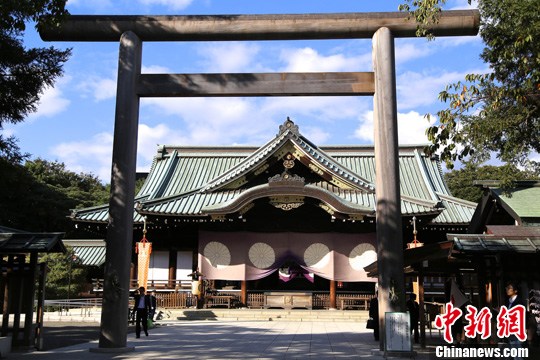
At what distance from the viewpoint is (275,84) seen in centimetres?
1154

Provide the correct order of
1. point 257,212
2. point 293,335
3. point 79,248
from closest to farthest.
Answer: point 293,335, point 257,212, point 79,248

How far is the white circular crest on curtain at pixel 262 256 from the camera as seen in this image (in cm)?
2358

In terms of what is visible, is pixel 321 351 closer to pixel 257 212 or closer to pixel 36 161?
pixel 257 212

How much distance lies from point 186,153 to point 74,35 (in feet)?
A: 63.6

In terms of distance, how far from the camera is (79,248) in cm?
2981

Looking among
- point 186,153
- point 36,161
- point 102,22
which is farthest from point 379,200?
point 36,161

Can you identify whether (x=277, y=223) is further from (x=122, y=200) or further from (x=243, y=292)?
(x=122, y=200)

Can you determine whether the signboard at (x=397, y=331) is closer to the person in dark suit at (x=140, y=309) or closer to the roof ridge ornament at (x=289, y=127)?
the person in dark suit at (x=140, y=309)

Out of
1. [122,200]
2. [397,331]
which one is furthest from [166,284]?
[397,331]

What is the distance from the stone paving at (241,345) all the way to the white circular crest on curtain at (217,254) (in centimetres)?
619

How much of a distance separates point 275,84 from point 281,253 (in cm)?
1307

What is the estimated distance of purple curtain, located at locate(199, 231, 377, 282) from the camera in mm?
23344

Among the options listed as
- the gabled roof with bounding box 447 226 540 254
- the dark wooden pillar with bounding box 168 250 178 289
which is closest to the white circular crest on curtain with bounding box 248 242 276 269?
the dark wooden pillar with bounding box 168 250 178 289

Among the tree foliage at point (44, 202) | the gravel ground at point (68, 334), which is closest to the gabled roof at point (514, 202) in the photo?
the gravel ground at point (68, 334)
